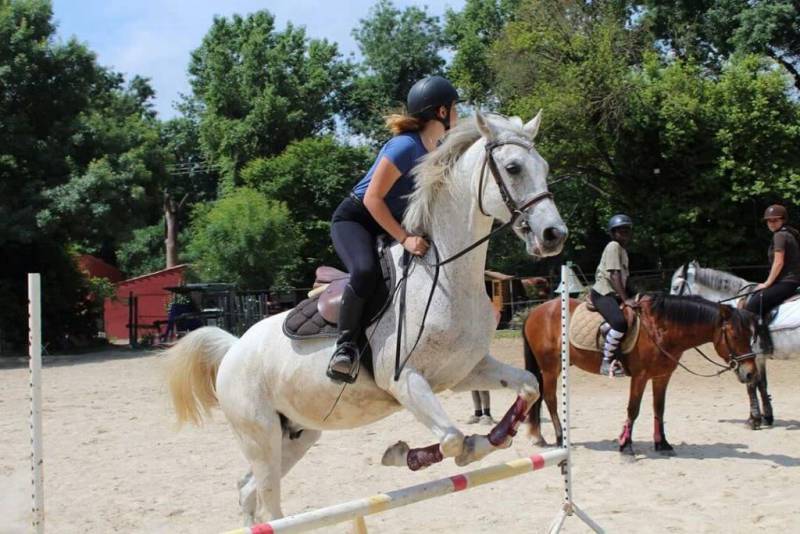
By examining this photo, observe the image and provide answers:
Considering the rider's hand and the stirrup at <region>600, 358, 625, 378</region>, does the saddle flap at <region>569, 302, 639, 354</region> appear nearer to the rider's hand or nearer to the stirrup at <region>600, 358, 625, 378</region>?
the stirrup at <region>600, 358, 625, 378</region>

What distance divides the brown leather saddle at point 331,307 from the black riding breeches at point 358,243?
5 centimetres

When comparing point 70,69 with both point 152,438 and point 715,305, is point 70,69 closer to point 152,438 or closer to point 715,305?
point 152,438

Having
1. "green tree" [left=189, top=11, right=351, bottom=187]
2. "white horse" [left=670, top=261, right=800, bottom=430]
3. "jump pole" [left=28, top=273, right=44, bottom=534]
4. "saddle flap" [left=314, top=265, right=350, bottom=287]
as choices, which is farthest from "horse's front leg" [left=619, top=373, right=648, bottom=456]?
"green tree" [left=189, top=11, right=351, bottom=187]

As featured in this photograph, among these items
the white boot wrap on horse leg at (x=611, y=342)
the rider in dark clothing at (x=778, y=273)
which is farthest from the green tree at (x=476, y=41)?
the white boot wrap on horse leg at (x=611, y=342)

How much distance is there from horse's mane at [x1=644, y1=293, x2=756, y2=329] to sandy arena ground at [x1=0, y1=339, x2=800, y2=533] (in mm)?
1325

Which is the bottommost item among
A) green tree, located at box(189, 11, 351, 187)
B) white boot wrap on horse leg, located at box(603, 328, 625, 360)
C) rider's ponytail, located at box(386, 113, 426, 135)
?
white boot wrap on horse leg, located at box(603, 328, 625, 360)

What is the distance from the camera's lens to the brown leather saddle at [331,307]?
14.4 feet

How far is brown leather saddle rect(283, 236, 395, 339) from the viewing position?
440 cm

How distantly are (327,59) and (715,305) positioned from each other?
36536 mm

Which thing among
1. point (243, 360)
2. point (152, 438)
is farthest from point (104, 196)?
point (243, 360)

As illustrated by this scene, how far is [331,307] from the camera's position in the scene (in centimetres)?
455

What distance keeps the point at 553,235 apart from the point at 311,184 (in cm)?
2996

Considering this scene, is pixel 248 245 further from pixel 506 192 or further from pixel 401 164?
pixel 506 192

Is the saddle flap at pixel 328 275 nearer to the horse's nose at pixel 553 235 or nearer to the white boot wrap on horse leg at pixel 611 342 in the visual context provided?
the horse's nose at pixel 553 235
